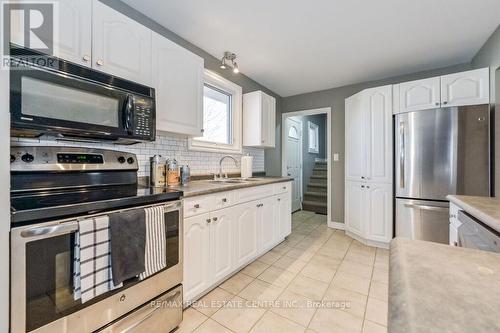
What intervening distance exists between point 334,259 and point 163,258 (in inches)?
78.5

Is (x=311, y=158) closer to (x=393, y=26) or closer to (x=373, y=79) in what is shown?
(x=373, y=79)

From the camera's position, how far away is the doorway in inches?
163

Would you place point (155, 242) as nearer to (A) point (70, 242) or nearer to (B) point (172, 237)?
(B) point (172, 237)

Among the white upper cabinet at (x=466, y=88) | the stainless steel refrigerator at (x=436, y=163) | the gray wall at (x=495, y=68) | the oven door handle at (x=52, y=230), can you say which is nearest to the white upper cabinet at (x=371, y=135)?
the stainless steel refrigerator at (x=436, y=163)

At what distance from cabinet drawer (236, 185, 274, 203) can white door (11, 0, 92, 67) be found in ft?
4.86

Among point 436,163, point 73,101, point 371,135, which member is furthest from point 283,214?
point 73,101

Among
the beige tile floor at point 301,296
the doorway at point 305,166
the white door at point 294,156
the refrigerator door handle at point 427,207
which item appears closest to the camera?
the beige tile floor at point 301,296

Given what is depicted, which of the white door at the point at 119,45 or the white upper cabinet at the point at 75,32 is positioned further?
the white door at the point at 119,45

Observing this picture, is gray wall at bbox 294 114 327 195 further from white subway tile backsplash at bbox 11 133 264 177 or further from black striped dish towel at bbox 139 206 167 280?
black striped dish towel at bbox 139 206 167 280

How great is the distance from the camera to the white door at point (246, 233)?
6.68 ft

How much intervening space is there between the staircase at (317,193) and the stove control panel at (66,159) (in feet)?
13.2

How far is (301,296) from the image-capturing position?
1771 mm

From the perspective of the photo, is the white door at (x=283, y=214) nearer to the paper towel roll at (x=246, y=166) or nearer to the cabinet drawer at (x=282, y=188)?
the cabinet drawer at (x=282, y=188)

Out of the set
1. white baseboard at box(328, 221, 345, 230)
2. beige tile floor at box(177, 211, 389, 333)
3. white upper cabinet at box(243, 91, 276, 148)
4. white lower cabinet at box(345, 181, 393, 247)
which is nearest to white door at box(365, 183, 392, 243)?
white lower cabinet at box(345, 181, 393, 247)
